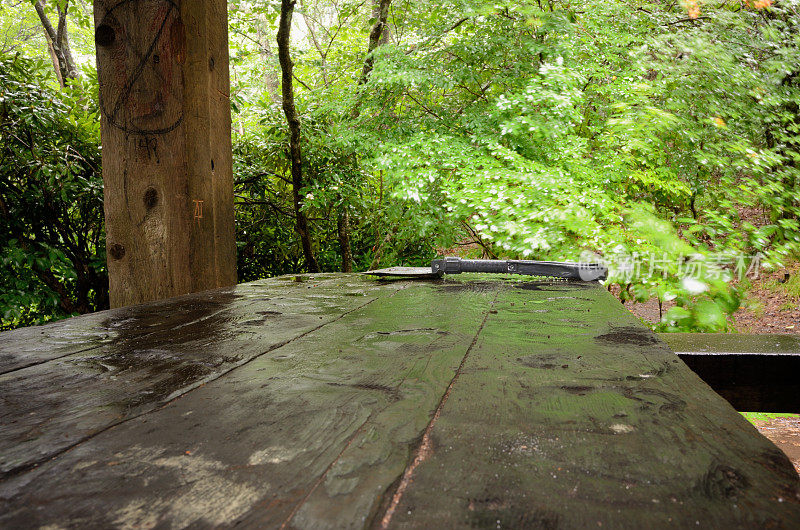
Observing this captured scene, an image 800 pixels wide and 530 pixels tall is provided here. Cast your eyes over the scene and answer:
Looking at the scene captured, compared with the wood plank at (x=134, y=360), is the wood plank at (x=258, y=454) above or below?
below

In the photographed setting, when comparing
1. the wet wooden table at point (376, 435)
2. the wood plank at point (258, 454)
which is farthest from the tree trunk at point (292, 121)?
the wood plank at point (258, 454)

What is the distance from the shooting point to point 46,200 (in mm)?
3449

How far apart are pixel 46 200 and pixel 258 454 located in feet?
12.3

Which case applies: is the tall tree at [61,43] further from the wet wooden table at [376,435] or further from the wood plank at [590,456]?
the wood plank at [590,456]

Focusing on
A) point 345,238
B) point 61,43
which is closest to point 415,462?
point 345,238

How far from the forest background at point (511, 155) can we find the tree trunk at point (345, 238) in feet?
0.07

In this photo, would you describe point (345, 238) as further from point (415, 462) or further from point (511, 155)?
point (415, 462)

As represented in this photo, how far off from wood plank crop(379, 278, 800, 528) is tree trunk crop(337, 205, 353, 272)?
4580 mm

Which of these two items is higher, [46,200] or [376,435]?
[46,200]

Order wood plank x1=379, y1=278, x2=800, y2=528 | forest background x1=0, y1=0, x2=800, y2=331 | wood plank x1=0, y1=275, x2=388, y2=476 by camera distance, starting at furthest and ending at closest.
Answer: forest background x1=0, y1=0, x2=800, y2=331, wood plank x1=0, y1=275, x2=388, y2=476, wood plank x1=379, y1=278, x2=800, y2=528

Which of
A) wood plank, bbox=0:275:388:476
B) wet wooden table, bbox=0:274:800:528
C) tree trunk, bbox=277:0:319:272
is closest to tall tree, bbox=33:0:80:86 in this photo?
tree trunk, bbox=277:0:319:272

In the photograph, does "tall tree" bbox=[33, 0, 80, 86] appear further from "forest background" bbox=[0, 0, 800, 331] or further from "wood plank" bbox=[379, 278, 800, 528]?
"wood plank" bbox=[379, 278, 800, 528]

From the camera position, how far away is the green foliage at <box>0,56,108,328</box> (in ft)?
10.7

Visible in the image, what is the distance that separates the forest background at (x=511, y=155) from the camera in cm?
325
